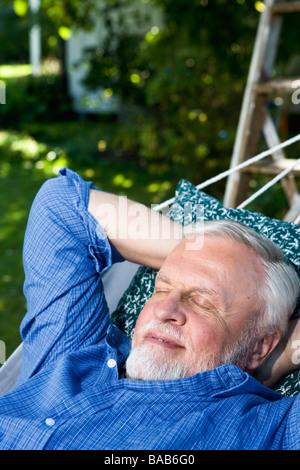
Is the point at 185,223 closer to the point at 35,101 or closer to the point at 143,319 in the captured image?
the point at 143,319

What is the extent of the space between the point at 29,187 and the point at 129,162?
1.87 meters

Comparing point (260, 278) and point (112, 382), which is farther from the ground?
point (260, 278)

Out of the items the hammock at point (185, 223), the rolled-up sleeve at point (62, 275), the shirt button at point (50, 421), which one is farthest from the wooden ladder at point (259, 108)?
the shirt button at point (50, 421)

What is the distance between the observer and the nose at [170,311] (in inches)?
59.8

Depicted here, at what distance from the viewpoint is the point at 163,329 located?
152 cm

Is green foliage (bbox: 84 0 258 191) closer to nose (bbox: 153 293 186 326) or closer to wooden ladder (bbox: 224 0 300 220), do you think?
wooden ladder (bbox: 224 0 300 220)

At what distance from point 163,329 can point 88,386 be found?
283mm

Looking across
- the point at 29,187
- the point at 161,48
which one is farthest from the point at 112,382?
the point at 29,187

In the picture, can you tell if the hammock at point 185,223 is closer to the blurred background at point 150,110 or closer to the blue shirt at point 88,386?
the blue shirt at point 88,386

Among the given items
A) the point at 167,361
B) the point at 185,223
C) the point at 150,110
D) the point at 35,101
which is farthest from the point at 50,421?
the point at 35,101

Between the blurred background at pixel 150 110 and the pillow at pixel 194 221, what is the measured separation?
5.57 ft

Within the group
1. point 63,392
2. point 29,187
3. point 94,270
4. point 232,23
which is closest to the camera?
point 63,392

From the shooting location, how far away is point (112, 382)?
151 cm
